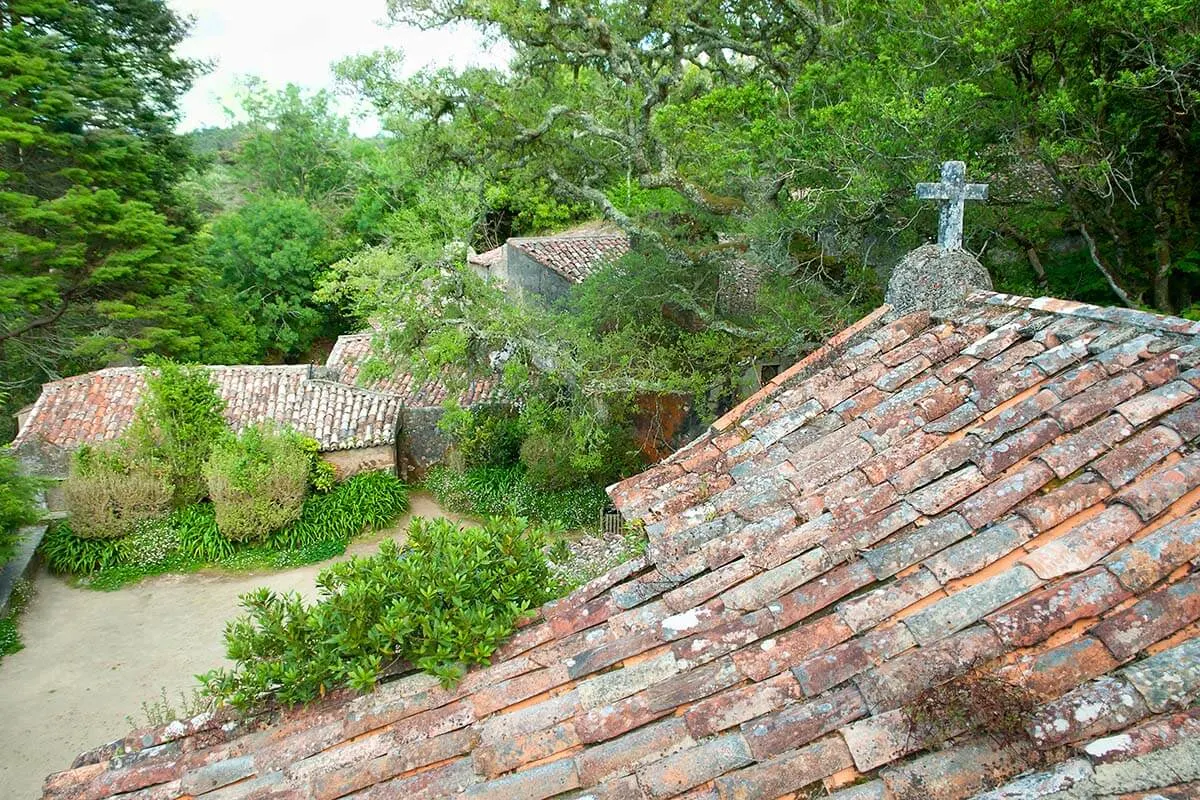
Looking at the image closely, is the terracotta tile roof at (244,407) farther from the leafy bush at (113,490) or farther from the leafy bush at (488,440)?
the leafy bush at (488,440)

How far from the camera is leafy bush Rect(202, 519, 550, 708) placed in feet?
14.0

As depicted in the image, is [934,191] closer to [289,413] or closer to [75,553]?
[289,413]

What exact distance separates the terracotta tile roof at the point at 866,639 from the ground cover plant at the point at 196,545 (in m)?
14.4

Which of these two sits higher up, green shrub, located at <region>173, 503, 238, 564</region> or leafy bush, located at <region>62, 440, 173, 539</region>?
Result: leafy bush, located at <region>62, 440, 173, 539</region>

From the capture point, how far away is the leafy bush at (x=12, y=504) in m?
14.3

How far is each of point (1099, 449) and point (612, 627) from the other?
9.45ft

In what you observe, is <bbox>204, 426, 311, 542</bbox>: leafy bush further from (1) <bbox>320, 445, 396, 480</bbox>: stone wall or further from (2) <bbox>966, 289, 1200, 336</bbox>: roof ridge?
(2) <bbox>966, 289, 1200, 336</bbox>: roof ridge

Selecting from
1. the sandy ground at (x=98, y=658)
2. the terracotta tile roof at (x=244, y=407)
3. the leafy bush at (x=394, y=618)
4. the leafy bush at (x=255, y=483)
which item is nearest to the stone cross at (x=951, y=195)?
the leafy bush at (x=394, y=618)

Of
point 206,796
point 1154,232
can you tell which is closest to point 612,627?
point 206,796

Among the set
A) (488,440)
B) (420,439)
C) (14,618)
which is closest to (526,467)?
(488,440)

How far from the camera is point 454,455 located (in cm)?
2081

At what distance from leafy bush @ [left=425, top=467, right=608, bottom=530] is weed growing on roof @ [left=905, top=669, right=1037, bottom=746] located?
14634 mm

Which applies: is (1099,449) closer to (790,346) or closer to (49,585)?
(790,346)

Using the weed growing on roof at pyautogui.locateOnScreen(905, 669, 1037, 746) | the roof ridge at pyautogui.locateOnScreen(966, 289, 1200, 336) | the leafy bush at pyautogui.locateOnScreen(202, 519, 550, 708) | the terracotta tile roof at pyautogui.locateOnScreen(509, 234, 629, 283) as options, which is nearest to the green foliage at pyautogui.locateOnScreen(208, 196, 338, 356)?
the terracotta tile roof at pyautogui.locateOnScreen(509, 234, 629, 283)
